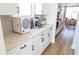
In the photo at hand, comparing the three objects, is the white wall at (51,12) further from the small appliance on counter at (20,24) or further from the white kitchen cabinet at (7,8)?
the white kitchen cabinet at (7,8)

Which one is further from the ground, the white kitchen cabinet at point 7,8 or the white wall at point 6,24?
the white kitchen cabinet at point 7,8

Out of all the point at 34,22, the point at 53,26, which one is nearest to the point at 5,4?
the point at 34,22

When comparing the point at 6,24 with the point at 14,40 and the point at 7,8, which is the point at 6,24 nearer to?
the point at 14,40

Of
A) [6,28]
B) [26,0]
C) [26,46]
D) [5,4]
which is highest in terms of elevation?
[26,0]

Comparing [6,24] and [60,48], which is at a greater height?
[6,24]

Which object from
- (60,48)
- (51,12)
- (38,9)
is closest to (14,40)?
(38,9)

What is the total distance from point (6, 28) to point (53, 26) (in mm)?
2336

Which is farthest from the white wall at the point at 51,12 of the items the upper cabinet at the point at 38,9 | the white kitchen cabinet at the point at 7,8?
the white kitchen cabinet at the point at 7,8

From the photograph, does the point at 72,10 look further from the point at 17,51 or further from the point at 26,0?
the point at 17,51

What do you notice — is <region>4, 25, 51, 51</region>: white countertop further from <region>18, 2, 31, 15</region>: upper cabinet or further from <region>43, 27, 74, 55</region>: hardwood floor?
<region>43, 27, 74, 55</region>: hardwood floor

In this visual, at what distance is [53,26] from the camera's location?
4105 millimetres

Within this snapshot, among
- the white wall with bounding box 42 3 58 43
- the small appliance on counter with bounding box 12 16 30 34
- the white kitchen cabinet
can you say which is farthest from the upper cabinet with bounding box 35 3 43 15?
the white kitchen cabinet

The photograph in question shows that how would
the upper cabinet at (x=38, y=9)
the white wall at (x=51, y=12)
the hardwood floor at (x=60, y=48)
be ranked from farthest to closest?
1. the white wall at (x=51, y=12)
2. the upper cabinet at (x=38, y=9)
3. the hardwood floor at (x=60, y=48)

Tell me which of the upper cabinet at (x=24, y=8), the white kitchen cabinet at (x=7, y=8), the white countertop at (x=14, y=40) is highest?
the upper cabinet at (x=24, y=8)
